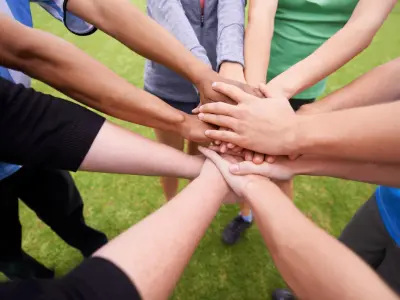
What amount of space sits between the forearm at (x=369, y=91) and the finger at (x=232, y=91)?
0.65 ft

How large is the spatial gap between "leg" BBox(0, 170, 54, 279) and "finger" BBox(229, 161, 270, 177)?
2.20 feet

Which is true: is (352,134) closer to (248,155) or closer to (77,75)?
(248,155)

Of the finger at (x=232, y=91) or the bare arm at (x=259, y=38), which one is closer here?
the finger at (x=232, y=91)

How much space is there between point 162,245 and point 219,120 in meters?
0.43

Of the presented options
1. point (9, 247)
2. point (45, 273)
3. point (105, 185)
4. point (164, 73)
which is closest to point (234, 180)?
point (164, 73)

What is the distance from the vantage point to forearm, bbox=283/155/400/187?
79 cm

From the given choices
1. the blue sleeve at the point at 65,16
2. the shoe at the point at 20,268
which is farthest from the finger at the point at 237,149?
the shoe at the point at 20,268

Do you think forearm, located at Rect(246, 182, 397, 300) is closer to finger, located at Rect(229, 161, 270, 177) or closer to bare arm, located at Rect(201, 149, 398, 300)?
bare arm, located at Rect(201, 149, 398, 300)

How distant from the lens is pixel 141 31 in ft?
3.20

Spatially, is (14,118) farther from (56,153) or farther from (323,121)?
(323,121)

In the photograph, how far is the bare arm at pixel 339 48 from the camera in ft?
3.36

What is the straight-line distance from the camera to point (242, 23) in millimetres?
1126

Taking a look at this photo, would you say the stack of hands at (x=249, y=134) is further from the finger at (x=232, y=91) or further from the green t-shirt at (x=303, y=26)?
the green t-shirt at (x=303, y=26)

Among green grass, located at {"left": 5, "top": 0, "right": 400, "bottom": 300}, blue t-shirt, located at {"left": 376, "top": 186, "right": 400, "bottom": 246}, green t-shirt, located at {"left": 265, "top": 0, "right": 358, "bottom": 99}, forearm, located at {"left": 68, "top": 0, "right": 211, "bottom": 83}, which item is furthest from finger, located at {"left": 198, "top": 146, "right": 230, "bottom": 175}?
green grass, located at {"left": 5, "top": 0, "right": 400, "bottom": 300}
